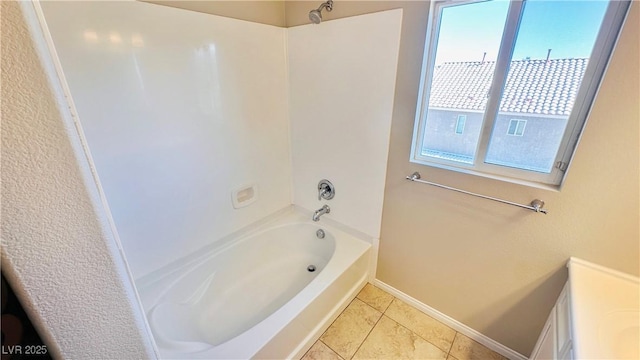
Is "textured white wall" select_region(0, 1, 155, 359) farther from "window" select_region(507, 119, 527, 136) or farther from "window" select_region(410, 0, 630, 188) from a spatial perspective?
"window" select_region(507, 119, 527, 136)

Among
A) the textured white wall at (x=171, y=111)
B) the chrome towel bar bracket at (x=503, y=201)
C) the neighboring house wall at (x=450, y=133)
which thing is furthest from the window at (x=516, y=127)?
the textured white wall at (x=171, y=111)

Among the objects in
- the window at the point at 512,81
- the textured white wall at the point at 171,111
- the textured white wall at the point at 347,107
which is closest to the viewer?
the window at the point at 512,81

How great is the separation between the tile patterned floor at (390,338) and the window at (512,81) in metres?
1.13

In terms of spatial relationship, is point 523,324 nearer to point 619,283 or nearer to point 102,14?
point 619,283

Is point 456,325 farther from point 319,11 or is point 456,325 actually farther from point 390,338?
point 319,11

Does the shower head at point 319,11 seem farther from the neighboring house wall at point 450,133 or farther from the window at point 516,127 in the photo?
the window at point 516,127

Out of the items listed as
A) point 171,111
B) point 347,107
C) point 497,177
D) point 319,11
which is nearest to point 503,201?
point 497,177

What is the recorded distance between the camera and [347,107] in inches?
69.7

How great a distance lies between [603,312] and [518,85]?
995 mm

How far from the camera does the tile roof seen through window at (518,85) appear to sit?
109cm

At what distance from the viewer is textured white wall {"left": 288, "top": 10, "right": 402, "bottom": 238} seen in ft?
5.09

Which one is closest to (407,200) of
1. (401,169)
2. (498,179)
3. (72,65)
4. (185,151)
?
(401,169)

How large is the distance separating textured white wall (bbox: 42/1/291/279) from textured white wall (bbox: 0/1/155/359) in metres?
0.95

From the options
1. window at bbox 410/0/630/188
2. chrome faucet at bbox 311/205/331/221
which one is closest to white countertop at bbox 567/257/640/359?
window at bbox 410/0/630/188
